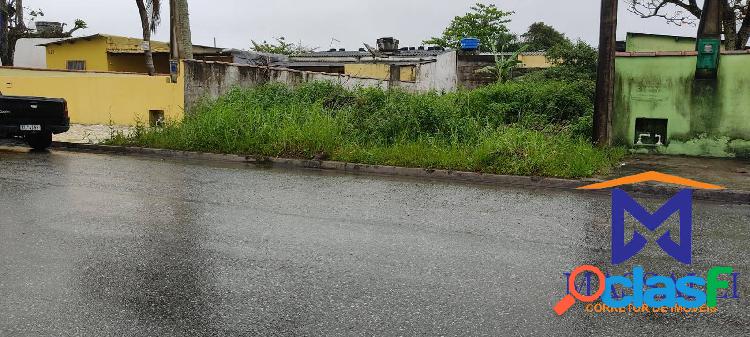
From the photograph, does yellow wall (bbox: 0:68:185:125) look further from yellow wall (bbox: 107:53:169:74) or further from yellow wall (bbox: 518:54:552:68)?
yellow wall (bbox: 518:54:552:68)

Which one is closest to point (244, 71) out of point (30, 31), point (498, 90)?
point (498, 90)

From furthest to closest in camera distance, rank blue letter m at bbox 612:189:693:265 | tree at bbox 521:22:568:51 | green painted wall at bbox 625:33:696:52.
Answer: tree at bbox 521:22:568:51, green painted wall at bbox 625:33:696:52, blue letter m at bbox 612:189:693:265

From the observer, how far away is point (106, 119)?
1952 cm

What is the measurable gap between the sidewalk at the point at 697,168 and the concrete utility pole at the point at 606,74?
29.8 inches

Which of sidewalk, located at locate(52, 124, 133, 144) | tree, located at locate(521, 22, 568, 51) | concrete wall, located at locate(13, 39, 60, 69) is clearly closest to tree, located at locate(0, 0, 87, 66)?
concrete wall, located at locate(13, 39, 60, 69)

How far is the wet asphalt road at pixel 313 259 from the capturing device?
375cm

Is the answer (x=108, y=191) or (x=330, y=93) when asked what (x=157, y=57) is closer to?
(x=330, y=93)

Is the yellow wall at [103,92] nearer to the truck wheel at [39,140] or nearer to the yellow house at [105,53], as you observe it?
the truck wheel at [39,140]

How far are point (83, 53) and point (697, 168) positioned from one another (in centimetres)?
3020

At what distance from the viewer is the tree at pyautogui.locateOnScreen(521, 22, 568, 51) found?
50.4 m

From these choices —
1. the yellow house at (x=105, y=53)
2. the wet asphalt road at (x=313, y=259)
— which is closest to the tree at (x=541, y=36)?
the yellow house at (x=105, y=53)

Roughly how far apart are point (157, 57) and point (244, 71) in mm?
17621

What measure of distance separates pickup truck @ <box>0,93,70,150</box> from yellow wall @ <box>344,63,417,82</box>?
13.4 meters

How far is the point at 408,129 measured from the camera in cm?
1261
